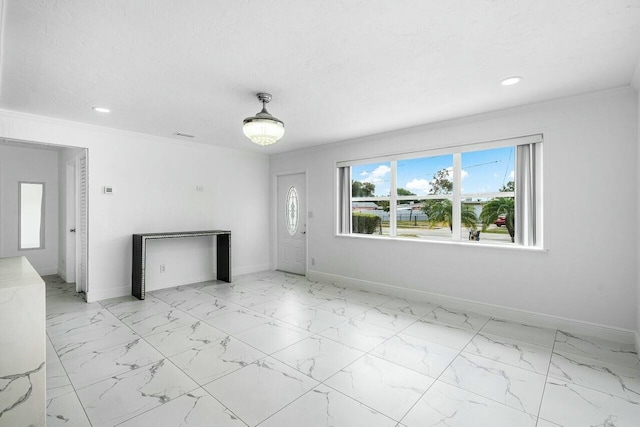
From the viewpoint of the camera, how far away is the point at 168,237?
4.61m

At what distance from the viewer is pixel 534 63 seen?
7.92 ft

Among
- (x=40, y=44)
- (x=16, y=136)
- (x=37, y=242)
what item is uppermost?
(x=40, y=44)

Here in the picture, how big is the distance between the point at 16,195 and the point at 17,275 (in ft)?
17.0

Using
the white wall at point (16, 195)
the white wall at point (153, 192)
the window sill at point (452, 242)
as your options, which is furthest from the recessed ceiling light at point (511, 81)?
the white wall at point (16, 195)

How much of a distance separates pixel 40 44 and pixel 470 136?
4.19 metres

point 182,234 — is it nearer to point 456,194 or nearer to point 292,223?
point 292,223

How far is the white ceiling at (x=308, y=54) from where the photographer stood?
1.79 m

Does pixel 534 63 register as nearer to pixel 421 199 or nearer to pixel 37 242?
pixel 421 199

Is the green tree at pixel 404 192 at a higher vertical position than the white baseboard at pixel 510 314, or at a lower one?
Result: higher

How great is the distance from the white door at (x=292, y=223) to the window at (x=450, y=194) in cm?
93

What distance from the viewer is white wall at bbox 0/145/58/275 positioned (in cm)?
536

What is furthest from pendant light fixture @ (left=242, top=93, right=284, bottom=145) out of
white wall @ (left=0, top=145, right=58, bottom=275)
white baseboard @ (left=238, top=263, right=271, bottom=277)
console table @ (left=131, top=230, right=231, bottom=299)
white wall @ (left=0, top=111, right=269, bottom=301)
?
white wall @ (left=0, top=145, right=58, bottom=275)

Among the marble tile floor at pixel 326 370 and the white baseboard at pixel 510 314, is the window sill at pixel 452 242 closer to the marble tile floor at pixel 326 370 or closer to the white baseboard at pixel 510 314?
the white baseboard at pixel 510 314

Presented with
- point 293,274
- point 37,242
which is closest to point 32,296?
point 293,274
